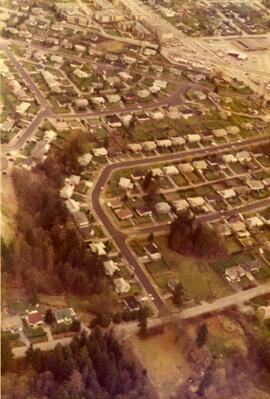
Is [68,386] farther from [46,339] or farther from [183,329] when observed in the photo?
[183,329]

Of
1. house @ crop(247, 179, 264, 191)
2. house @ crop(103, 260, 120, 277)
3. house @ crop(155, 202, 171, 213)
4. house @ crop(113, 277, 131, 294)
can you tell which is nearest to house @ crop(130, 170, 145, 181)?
house @ crop(155, 202, 171, 213)

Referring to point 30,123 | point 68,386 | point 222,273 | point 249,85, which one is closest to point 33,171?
point 30,123

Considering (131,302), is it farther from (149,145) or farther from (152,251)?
(149,145)

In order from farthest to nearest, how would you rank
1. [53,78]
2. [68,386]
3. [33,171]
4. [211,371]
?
1. [53,78]
2. [33,171]
3. [211,371]
4. [68,386]

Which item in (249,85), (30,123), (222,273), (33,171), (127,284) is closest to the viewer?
(127,284)

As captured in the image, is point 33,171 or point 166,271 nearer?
point 166,271
